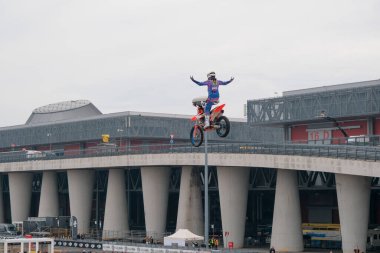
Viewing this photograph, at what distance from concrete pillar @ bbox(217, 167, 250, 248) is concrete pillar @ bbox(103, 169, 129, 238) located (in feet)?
74.1

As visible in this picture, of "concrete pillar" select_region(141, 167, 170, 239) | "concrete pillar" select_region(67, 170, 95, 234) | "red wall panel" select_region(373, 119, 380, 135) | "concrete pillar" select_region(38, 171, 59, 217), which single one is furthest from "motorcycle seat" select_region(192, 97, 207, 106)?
"concrete pillar" select_region(38, 171, 59, 217)

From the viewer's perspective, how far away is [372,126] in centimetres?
9000

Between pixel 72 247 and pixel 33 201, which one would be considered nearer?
pixel 72 247

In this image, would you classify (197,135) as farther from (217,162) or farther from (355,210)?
(217,162)

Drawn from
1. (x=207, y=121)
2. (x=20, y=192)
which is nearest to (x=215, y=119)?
(x=207, y=121)

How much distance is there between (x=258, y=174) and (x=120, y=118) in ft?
140

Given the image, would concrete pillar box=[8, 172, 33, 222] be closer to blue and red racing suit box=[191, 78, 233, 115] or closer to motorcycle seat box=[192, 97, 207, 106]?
motorcycle seat box=[192, 97, 207, 106]

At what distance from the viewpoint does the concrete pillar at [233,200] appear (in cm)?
8506

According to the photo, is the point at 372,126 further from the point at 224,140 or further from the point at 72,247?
the point at 224,140

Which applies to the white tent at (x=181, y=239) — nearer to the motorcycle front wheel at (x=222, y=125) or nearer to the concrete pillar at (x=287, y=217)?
the concrete pillar at (x=287, y=217)

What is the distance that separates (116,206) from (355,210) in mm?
43023

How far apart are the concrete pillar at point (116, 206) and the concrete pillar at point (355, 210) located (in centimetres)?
4141

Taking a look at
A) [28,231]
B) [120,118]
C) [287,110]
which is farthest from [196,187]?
[120,118]

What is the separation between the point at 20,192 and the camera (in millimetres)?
122625
